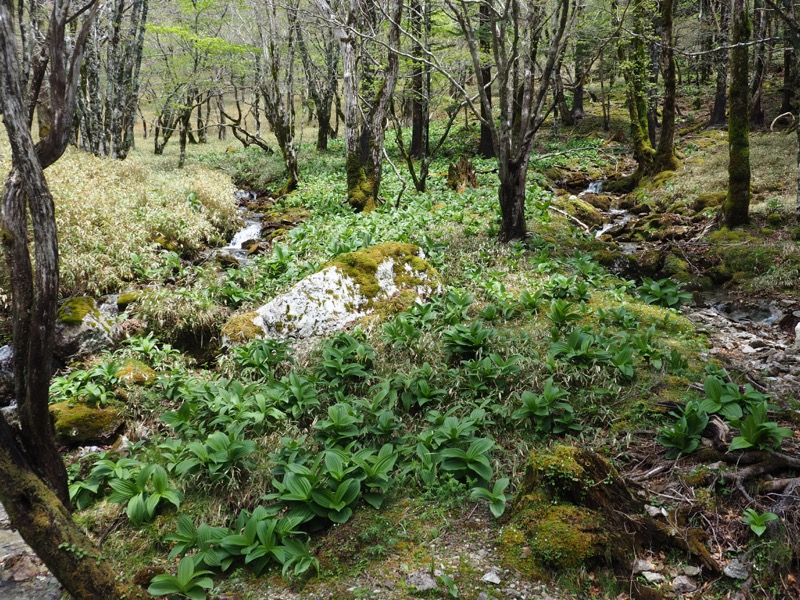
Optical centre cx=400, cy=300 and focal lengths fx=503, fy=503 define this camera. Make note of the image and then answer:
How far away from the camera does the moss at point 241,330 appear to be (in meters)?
6.80

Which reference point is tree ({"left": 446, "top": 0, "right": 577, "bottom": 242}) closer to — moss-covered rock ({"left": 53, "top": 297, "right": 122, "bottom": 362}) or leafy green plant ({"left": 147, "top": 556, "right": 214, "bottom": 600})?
moss-covered rock ({"left": 53, "top": 297, "right": 122, "bottom": 362})

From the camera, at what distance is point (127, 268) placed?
8.84 meters

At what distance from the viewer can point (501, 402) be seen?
511 centimetres

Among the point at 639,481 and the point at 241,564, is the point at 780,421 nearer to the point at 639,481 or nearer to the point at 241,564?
the point at 639,481

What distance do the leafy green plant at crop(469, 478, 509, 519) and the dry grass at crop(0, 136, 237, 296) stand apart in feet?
24.3

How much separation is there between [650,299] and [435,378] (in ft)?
13.5

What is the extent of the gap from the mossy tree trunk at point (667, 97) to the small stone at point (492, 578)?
499 inches

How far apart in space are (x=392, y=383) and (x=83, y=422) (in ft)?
10.7

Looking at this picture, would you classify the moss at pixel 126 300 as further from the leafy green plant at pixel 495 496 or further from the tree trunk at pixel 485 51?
the tree trunk at pixel 485 51

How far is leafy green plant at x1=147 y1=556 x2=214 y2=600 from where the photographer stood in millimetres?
3100

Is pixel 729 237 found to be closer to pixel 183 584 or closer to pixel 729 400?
pixel 729 400

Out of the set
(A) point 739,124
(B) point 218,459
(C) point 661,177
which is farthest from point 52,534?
(C) point 661,177

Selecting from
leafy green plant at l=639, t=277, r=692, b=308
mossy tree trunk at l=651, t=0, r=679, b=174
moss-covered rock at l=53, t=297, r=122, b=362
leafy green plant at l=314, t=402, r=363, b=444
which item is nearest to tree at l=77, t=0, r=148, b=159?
moss-covered rock at l=53, t=297, r=122, b=362

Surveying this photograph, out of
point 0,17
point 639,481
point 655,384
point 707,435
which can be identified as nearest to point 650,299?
point 655,384
